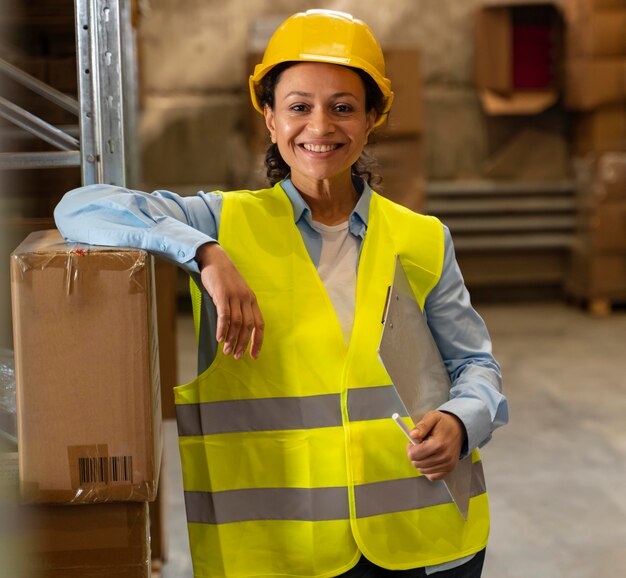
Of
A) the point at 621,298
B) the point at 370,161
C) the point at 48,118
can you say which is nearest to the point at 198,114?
the point at 621,298

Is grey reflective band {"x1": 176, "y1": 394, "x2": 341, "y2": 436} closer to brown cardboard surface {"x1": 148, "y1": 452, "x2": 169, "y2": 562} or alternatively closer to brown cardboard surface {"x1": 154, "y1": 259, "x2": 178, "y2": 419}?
brown cardboard surface {"x1": 148, "y1": 452, "x2": 169, "y2": 562}

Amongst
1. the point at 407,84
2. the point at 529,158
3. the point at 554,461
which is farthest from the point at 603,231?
the point at 554,461

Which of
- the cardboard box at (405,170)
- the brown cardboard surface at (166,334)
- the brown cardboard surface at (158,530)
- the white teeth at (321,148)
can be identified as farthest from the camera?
the cardboard box at (405,170)

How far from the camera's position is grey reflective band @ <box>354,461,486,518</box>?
172 cm

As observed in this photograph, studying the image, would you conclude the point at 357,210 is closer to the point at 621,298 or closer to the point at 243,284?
the point at 243,284

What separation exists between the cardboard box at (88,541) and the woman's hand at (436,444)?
0.46 metres

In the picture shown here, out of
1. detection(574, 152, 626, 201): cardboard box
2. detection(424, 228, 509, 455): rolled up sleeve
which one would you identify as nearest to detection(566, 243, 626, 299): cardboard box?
detection(574, 152, 626, 201): cardboard box

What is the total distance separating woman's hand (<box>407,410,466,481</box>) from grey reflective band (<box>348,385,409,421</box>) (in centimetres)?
7

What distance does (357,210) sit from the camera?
183 cm

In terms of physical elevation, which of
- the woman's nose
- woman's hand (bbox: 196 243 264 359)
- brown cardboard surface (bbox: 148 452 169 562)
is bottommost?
brown cardboard surface (bbox: 148 452 169 562)

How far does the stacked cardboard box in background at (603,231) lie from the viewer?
7.43 meters

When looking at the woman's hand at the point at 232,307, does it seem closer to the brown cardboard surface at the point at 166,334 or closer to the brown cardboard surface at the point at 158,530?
the brown cardboard surface at the point at 158,530

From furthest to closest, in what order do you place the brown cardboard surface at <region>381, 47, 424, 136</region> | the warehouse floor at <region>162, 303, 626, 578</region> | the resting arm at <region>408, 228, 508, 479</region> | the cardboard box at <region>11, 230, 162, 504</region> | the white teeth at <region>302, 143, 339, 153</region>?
the brown cardboard surface at <region>381, 47, 424, 136</region> < the warehouse floor at <region>162, 303, 626, 578</region> < the white teeth at <region>302, 143, 339, 153</region> < the resting arm at <region>408, 228, 508, 479</region> < the cardboard box at <region>11, 230, 162, 504</region>

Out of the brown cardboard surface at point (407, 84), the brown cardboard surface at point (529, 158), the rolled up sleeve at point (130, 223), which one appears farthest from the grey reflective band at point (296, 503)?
the brown cardboard surface at point (529, 158)
